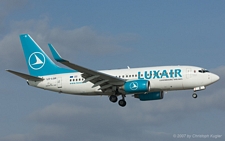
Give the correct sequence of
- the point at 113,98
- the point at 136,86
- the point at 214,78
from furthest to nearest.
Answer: the point at 113,98 < the point at 214,78 < the point at 136,86

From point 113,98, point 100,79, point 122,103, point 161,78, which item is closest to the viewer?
point 161,78

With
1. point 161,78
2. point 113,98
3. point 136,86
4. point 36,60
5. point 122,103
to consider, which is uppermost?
point 36,60

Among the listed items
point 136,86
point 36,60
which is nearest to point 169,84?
point 136,86

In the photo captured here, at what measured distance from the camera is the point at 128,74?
2391 inches

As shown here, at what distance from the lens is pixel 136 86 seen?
5869 cm

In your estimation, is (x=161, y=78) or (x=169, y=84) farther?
(x=161, y=78)

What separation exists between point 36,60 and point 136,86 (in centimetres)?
1426

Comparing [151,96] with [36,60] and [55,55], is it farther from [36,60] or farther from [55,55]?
[36,60]

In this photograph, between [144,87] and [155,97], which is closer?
[144,87]

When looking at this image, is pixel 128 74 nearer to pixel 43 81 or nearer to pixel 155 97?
pixel 155 97

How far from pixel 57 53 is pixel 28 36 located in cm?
1502

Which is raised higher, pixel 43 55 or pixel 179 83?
pixel 43 55

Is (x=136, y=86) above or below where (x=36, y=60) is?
below

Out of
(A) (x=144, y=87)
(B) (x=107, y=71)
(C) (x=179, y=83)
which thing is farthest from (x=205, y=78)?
(B) (x=107, y=71)
